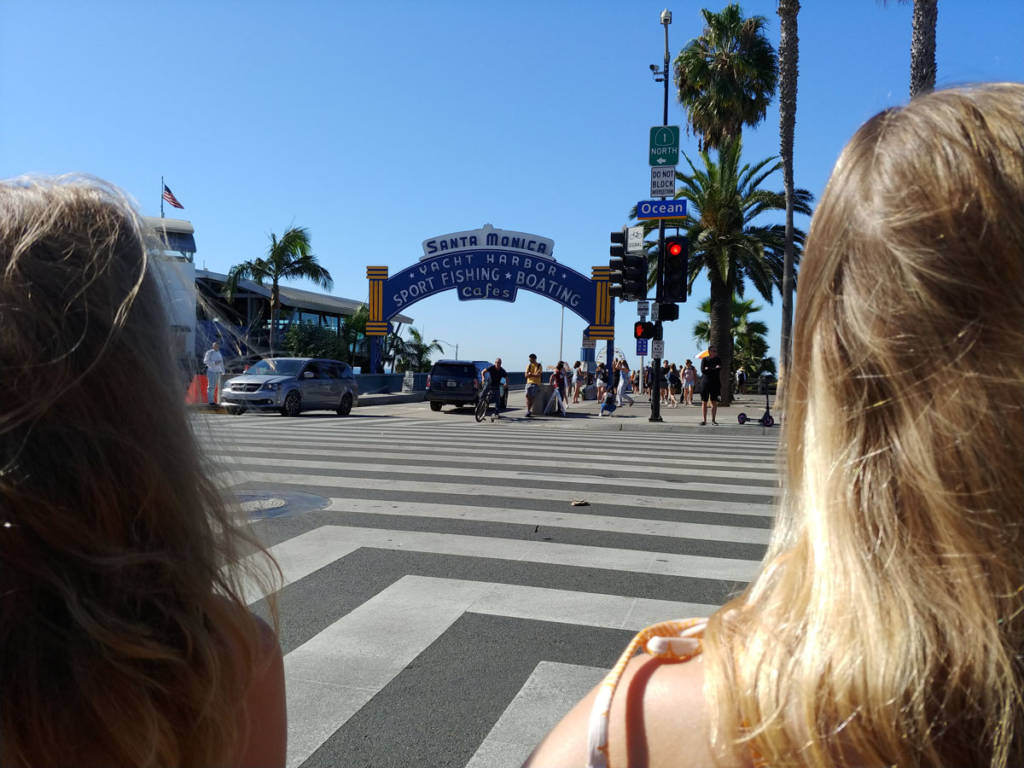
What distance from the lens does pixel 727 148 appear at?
26719mm

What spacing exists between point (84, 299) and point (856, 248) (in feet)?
3.20

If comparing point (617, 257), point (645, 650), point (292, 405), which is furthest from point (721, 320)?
point (645, 650)

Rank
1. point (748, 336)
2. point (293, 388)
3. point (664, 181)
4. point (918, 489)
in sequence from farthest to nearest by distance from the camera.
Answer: point (748, 336) → point (293, 388) → point (664, 181) → point (918, 489)

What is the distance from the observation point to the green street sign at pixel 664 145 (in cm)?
1769

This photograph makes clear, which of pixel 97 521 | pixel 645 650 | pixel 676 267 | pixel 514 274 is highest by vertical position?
pixel 514 274

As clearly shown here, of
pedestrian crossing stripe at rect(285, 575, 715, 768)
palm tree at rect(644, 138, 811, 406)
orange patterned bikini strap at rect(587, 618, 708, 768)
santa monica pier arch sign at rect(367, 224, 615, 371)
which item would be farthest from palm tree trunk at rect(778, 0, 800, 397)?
orange patterned bikini strap at rect(587, 618, 708, 768)

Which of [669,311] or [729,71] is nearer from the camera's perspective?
[669,311]

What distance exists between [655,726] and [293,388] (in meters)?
20.0

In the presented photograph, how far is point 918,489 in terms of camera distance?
0.87 m

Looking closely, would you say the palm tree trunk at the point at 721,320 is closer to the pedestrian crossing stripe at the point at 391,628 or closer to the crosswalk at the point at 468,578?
the crosswalk at the point at 468,578

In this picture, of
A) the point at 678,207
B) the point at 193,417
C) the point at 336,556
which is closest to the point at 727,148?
the point at 678,207

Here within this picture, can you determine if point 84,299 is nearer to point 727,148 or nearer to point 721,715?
point 721,715

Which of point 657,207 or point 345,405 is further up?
point 657,207

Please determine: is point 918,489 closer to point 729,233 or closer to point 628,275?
point 628,275
